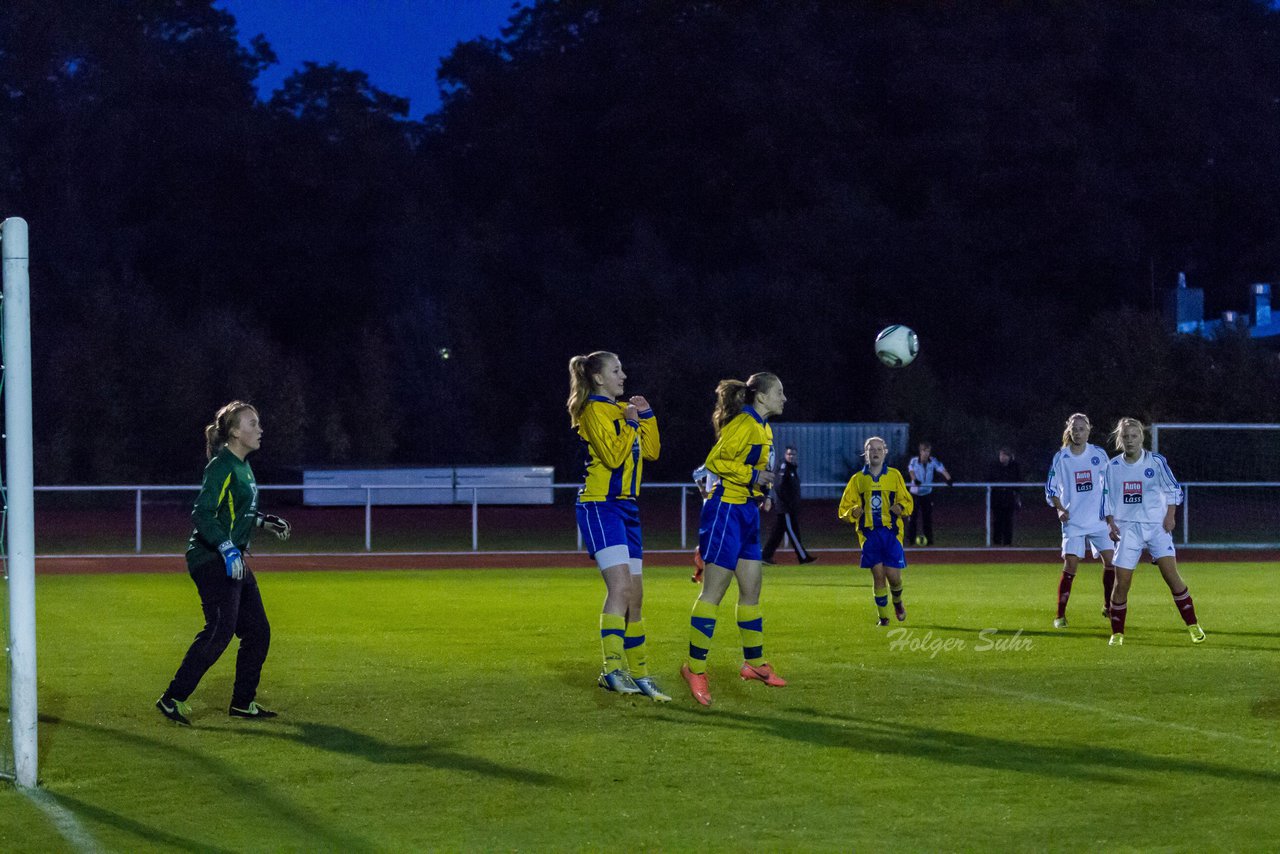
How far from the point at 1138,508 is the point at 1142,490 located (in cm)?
14

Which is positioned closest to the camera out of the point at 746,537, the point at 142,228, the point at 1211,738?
the point at 1211,738

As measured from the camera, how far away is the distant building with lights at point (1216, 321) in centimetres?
4197

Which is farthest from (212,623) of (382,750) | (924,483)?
(924,483)

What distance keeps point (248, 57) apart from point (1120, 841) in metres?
60.7

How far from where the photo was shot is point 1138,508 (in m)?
11.7

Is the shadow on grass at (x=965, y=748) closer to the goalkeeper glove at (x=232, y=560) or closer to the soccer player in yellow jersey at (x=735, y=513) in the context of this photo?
the soccer player in yellow jersey at (x=735, y=513)

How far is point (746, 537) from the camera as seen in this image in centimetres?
910

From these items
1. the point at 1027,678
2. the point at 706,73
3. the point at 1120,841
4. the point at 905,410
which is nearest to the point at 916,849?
the point at 1120,841

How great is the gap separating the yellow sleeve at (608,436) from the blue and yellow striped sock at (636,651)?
3.48 ft

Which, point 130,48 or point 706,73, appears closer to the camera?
point 130,48

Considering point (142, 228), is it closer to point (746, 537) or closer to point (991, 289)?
point (991, 289)

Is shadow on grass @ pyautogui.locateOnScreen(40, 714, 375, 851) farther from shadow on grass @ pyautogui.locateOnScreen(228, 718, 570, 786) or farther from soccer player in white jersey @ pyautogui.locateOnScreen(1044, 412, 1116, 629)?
soccer player in white jersey @ pyautogui.locateOnScreen(1044, 412, 1116, 629)

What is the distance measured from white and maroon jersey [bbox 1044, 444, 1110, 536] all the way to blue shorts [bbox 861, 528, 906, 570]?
1.38m

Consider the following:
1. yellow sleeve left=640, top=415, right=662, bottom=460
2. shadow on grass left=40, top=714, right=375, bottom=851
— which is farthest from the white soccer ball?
shadow on grass left=40, top=714, right=375, bottom=851
